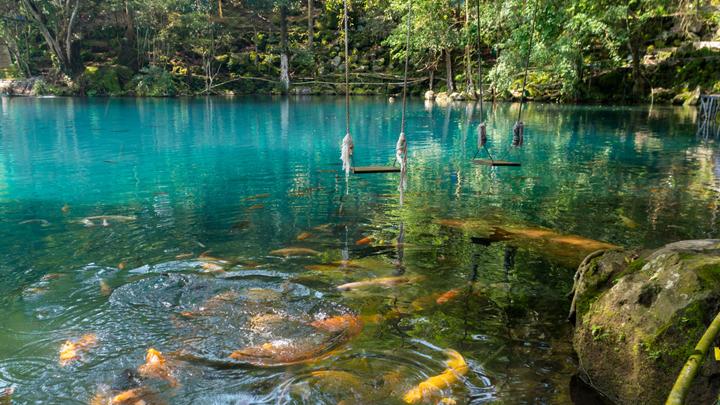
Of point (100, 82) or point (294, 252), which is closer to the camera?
point (294, 252)

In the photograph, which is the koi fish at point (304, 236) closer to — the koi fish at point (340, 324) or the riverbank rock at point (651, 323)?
the koi fish at point (340, 324)

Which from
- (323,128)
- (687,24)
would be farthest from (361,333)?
(687,24)

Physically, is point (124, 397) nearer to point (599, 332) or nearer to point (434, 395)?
point (434, 395)

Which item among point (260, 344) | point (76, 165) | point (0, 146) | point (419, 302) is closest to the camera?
point (260, 344)

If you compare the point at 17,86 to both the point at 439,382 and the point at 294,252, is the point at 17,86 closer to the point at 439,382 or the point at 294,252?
the point at 294,252

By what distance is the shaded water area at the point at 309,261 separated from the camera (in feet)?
16.4

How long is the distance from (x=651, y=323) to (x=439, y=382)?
1.82m

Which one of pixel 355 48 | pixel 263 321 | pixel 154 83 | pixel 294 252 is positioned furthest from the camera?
pixel 355 48

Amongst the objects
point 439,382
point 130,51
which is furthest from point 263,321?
point 130,51

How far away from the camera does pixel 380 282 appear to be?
6.98 m

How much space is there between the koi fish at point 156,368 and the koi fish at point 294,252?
316 centimetres

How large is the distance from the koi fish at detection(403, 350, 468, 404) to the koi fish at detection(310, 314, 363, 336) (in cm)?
109

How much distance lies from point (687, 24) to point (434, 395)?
39.0 m

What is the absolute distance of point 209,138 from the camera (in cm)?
2164
